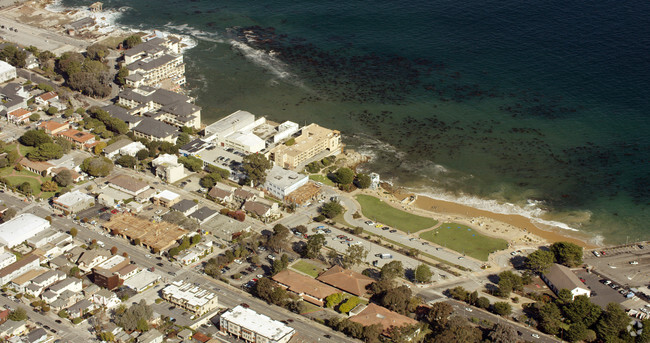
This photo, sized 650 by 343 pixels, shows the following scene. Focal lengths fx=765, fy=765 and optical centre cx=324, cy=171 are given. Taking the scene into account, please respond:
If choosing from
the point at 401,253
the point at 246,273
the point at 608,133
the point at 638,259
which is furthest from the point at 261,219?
the point at 608,133

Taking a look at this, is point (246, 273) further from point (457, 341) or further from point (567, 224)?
point (567, 224)

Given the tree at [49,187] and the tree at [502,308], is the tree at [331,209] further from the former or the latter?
the tree at [49,187]

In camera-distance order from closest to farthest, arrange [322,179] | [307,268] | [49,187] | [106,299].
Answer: [106,299] < [307,268] < [49,187] < [322,179]

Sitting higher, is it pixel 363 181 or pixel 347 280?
pixel 363 181

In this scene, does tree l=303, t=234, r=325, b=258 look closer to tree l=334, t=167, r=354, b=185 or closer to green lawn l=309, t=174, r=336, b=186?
tree l=334, t=167, r=354, b=185

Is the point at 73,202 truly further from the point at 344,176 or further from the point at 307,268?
the point at 344,176

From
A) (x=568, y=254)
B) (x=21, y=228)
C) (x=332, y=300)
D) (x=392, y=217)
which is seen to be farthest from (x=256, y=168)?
(x=568, y=254)
